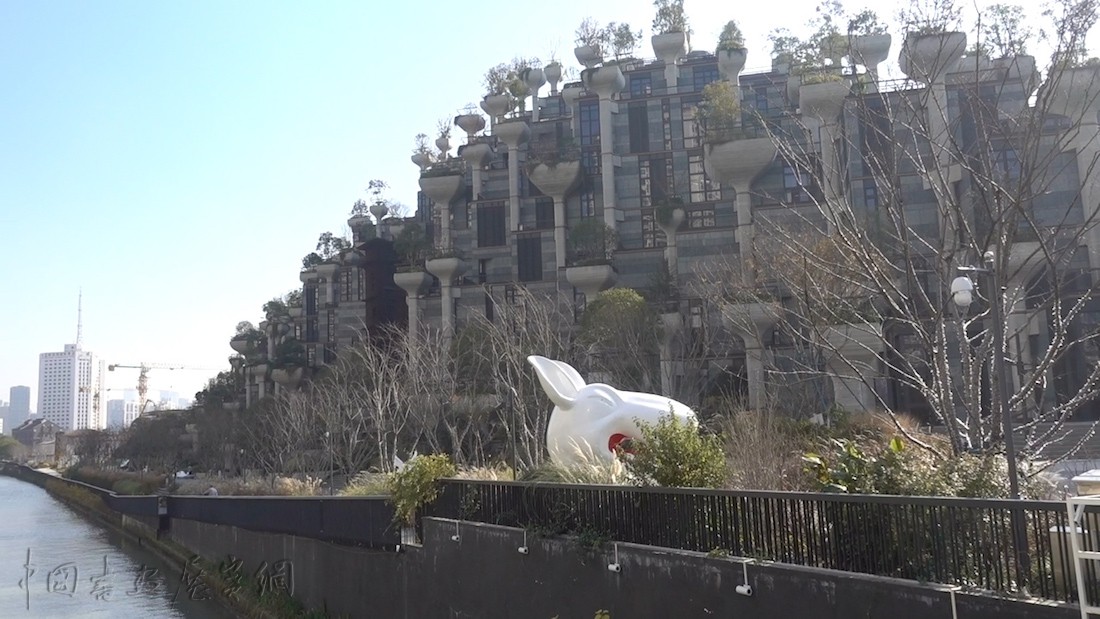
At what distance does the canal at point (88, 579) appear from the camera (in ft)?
81.1

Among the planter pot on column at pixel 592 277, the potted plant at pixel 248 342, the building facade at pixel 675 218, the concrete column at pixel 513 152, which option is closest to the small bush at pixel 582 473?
the building facade at pixel 675 218

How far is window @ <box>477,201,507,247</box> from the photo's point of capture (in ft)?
179

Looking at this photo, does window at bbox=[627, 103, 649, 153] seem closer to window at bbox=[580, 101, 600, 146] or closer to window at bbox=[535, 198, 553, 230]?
window at bbox=[580, 101, 600, 146]

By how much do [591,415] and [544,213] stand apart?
39181 mm

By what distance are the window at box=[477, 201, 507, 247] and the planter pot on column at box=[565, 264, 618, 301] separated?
10.8m

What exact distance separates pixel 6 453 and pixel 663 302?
152 m

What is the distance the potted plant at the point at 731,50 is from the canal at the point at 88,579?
106 ft

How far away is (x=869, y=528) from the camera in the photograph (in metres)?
7.62

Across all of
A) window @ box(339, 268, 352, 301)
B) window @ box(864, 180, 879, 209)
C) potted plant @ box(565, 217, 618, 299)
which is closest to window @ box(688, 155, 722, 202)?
potted plant @ box(565, 217, 618, 299)

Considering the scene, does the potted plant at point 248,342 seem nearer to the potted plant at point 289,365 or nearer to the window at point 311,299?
the window at point 311,299

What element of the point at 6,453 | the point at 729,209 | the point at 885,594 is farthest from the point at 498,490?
the point at 6,453

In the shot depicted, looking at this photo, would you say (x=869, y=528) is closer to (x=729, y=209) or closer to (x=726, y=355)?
(x=726, y=355)

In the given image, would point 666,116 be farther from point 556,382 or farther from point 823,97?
point 556,382

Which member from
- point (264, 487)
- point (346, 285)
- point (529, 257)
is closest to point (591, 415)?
point (264, 487)
